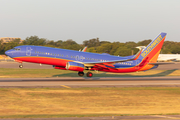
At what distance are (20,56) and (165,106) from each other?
26347mm

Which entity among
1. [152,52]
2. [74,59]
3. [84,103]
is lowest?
→ [84,103]

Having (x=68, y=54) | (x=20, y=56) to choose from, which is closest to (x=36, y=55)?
(x=20, y=56)

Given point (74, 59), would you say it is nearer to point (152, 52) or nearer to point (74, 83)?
point (74, 83)

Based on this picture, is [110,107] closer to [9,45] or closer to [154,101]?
[154,101]

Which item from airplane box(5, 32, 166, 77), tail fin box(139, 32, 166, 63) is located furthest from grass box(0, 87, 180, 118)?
tail fin box(139, 32, 166, 63)

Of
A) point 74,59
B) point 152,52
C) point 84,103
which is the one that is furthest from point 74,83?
point 152,52

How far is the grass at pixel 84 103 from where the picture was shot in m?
18.5

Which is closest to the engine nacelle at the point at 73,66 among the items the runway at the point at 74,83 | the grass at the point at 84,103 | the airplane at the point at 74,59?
the airplane at the point at 74,59

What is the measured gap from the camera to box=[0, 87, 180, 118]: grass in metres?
18.5

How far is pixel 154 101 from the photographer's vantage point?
24.0 meters

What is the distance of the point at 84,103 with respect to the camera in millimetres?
22453

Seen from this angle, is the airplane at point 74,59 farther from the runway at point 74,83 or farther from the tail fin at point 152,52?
the runway at point 74,83

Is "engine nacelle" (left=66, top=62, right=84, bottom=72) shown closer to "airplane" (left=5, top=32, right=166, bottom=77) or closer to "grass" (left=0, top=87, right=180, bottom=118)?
Answer: "airplane" (left=5, top=32, right=166, bottom=77)

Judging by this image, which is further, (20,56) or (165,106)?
(20,56)
